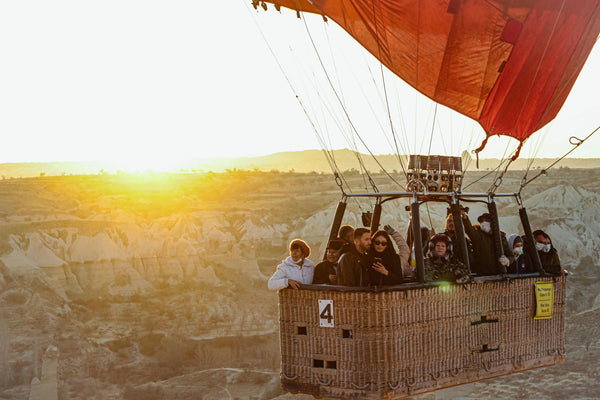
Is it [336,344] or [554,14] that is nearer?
[336,344]

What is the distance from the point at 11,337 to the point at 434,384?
887 inches

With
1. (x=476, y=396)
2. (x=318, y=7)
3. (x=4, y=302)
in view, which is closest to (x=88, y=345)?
(x=4, y=302)

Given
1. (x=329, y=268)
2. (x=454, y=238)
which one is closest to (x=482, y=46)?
(x=454, y=238)

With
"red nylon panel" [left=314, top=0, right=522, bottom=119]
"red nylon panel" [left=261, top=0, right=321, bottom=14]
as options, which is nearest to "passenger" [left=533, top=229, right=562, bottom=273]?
"red nylon panel" [left=314, top=0, right=522, bottom=119]

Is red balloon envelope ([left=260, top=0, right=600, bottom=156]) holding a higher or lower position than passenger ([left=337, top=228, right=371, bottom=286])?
higher

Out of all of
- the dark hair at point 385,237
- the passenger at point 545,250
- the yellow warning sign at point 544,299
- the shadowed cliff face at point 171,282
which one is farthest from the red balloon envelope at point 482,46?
the shadowed cliff face at point 171,282

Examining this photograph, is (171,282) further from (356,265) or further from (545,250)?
(356,265)

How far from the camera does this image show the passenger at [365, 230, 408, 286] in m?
7.84

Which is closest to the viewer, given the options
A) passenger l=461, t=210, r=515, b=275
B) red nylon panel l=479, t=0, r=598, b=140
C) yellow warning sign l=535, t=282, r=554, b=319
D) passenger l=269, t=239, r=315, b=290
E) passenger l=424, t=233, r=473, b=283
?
passenger l=269, t=239, r=315, b=290

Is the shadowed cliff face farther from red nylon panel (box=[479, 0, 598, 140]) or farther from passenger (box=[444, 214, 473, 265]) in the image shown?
passenger (box=[444, 214, 473, 265])

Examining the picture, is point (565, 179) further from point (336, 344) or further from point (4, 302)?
point (336, 344)

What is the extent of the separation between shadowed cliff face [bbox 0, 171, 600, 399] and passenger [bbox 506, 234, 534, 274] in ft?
49.8

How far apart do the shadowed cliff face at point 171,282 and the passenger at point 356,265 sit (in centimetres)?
1727

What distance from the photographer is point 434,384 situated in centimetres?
821
